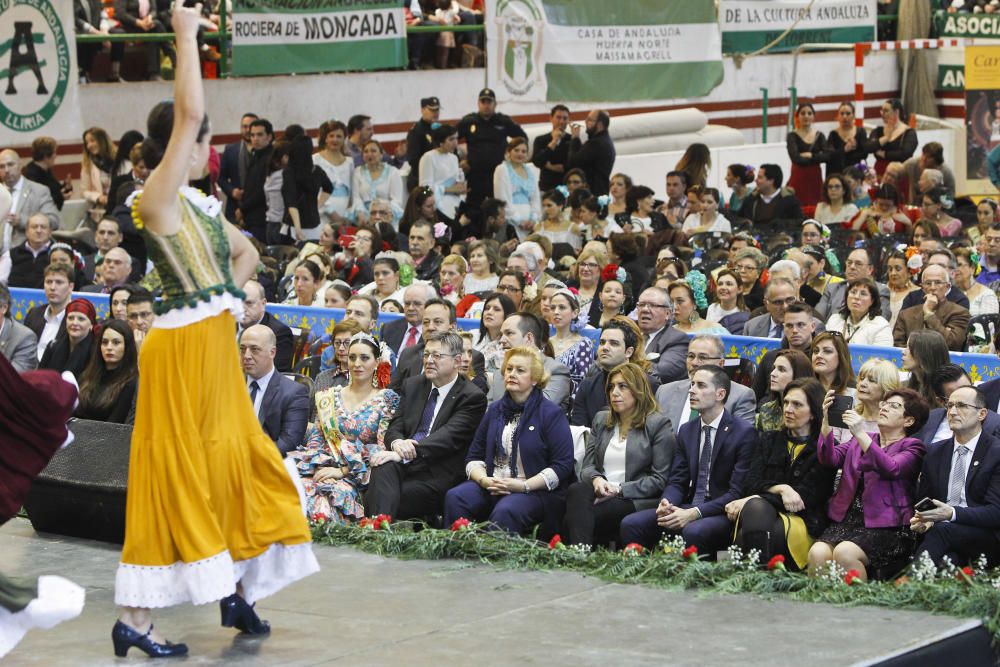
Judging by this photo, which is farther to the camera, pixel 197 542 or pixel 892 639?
pixel 892 639

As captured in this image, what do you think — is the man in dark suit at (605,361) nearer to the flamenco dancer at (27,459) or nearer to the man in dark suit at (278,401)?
the man in dark suit at (278,401)

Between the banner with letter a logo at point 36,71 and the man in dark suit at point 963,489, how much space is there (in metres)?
9.37

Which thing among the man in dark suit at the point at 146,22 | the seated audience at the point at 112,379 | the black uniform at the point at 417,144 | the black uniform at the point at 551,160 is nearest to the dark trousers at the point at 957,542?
the seated audience at the point at 112,379

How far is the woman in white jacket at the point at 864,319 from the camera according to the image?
10.1m

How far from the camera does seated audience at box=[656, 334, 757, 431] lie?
855cm

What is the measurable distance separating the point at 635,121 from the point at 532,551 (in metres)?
14.0

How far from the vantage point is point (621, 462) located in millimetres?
8570

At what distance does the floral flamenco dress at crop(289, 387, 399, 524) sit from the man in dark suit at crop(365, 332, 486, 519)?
8 centimetres

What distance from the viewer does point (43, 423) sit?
5.69m

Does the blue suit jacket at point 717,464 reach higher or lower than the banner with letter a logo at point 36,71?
lower

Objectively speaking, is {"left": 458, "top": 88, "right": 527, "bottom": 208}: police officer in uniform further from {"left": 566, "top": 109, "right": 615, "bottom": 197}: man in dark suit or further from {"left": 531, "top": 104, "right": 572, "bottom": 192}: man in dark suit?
{"left": 566, "top": 109, "right": 615, "bottom": 197}: man in dark suit

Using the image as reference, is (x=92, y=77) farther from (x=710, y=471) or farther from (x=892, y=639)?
(x=892, y=639)

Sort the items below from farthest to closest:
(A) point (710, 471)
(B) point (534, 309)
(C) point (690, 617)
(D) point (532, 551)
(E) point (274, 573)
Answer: (B) point (534, 309), (A) point (710, 471), (D) point (532, 551), (C) point (690, 617), (E) point (274, 573)

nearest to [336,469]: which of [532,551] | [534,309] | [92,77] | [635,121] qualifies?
→ [532,551]
